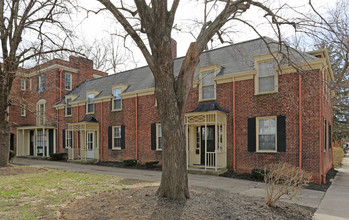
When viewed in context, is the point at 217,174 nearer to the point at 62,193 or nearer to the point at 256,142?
the point at 256,142

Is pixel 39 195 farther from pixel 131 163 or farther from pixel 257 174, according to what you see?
pixel 131 163

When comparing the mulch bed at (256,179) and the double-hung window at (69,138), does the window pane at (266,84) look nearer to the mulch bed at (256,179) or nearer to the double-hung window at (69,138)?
the mulch bed at (256,179)

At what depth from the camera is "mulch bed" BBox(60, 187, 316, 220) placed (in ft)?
16.6

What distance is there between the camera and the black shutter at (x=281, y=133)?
10438mm

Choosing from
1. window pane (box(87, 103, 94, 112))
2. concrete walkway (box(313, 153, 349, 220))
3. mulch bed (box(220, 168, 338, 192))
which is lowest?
mulch bed (box(220, 168, 338, 192))

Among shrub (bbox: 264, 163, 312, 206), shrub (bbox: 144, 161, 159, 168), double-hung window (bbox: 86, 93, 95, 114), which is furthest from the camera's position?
double-hung window (bbox: 86, 93, 95, 114)

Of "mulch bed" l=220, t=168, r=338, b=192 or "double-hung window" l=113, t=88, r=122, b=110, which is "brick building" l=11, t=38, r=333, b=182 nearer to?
"double-hung window" l=113, t=88, r=122, b=110

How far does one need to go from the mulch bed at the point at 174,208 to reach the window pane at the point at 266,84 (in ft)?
19.3

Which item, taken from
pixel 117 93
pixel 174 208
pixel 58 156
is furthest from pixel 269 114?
pixel 58 156

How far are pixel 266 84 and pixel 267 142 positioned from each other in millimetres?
2575

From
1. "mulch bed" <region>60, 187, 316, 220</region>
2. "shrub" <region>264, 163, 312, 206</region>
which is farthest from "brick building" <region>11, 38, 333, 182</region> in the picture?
"mulch bed" <region>60, 187, 316, 220</region>

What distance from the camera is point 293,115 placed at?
10.3 metres

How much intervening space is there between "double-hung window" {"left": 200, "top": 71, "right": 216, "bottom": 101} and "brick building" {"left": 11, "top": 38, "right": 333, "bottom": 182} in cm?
5

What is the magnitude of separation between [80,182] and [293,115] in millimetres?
8793
